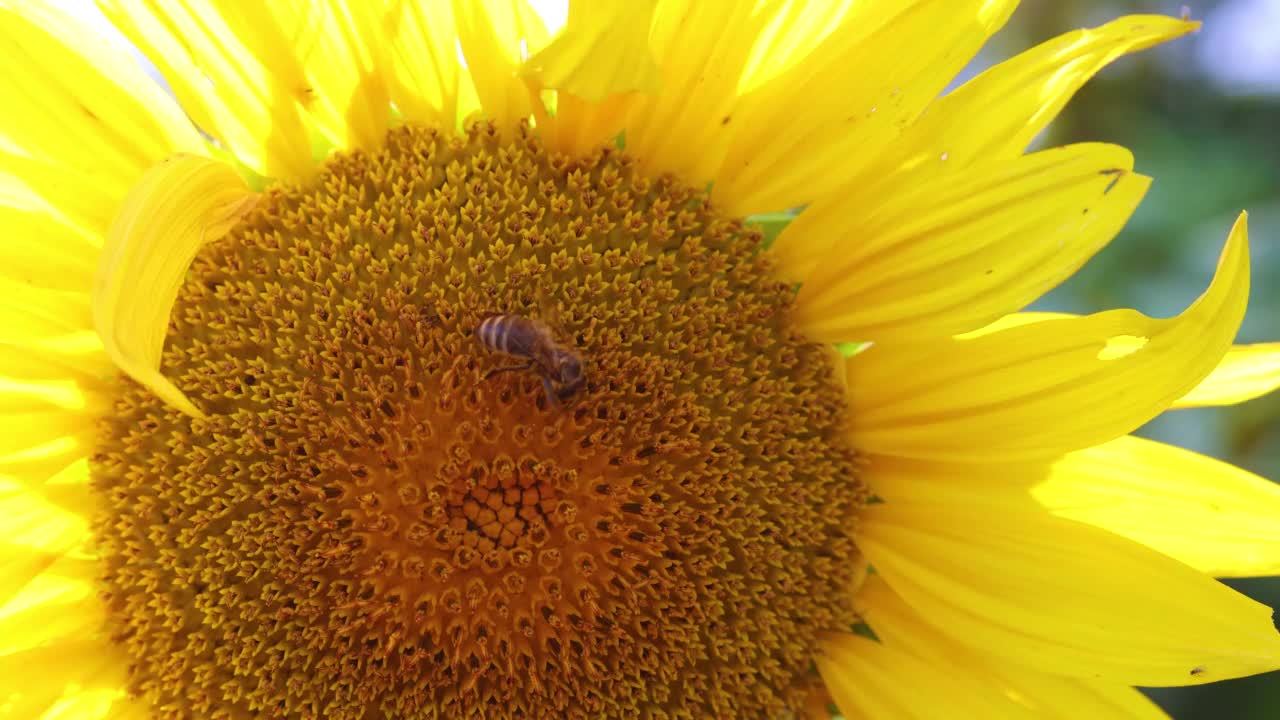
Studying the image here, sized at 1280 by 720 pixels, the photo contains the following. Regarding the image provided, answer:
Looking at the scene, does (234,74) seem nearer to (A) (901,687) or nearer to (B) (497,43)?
(B) (497,43)

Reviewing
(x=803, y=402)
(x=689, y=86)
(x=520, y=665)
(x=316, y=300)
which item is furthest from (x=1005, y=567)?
(x=316, y=300)

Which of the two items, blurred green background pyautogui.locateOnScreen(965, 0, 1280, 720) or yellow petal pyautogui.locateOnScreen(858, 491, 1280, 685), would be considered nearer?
yellow petal pyautogui.locateOnScreen(858, 491, 1280, 685)

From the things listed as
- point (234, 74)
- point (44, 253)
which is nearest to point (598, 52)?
point (234, 74)

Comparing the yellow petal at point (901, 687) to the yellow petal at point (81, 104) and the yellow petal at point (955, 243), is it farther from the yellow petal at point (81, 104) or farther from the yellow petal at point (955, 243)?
the yellow petal at point (81, 104)

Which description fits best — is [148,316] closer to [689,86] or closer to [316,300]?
[316,300]

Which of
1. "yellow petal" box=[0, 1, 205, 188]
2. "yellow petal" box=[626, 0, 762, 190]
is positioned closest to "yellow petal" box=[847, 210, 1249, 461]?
"yellow petal" box=[626, 0, 762, 190]

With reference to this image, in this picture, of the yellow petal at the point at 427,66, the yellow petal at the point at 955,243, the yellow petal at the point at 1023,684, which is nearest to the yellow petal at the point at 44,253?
the yellow petal at the point at 427,66

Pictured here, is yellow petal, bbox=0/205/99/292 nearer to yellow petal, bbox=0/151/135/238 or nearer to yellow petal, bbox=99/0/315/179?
yellow petal, bbox=0/151/135/238
